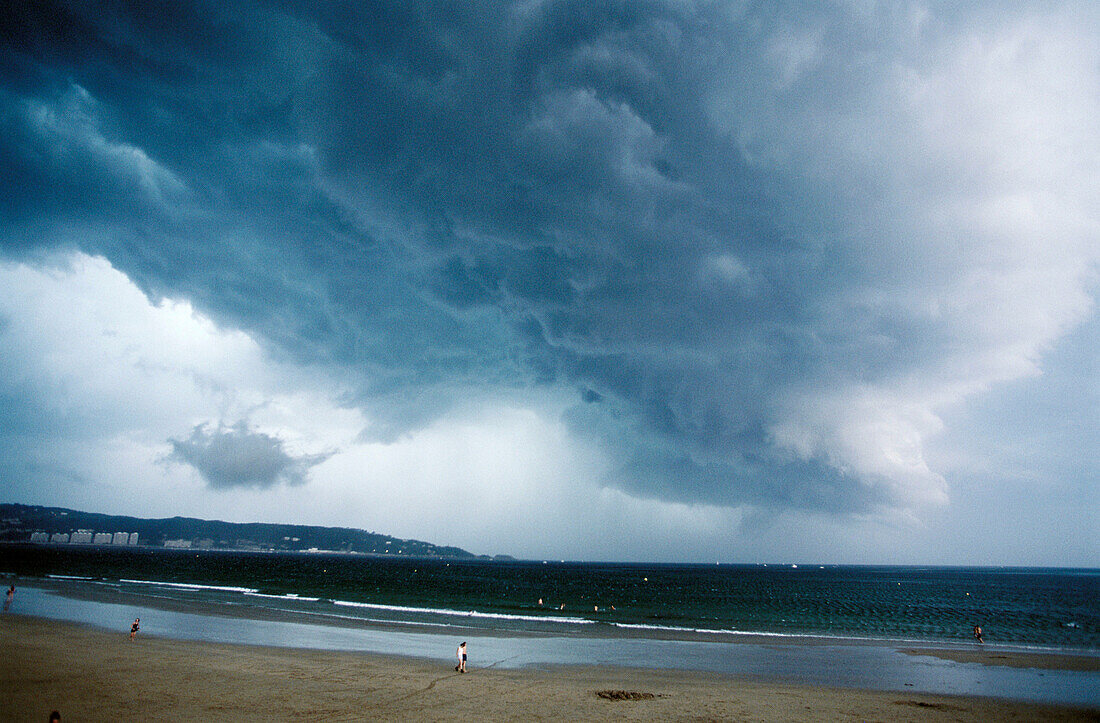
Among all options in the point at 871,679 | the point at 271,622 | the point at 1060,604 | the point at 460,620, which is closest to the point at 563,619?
the point at 460,620

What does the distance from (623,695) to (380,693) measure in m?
11.3

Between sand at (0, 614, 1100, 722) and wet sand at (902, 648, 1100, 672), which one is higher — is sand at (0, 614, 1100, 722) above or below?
above

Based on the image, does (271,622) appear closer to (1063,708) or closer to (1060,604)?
(1063,708)

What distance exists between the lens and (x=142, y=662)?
Answer: 94.4 ft

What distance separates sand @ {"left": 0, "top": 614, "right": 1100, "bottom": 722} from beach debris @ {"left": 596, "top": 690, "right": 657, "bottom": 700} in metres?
0.10

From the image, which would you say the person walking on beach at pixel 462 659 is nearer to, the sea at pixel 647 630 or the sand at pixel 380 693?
the sand at pixel 380 693

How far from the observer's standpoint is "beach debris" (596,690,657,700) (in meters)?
25.4

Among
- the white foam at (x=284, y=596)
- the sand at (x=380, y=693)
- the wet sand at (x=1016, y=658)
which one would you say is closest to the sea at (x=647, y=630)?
the white foam at (x=284, y=596)

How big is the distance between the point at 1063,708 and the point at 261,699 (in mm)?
36645

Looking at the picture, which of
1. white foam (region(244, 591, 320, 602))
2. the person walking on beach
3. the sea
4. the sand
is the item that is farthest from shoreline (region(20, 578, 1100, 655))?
the person walking on beach

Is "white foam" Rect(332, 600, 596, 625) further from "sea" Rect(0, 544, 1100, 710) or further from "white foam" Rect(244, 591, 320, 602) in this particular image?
"white foam" Rect(244, 591, 320, 602)

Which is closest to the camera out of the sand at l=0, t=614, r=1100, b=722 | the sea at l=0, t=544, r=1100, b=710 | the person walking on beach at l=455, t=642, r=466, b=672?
the sand at l=0, t=614, r=1100, b=722

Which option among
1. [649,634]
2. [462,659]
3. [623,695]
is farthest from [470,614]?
[623,695]

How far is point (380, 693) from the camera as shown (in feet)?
81.0
